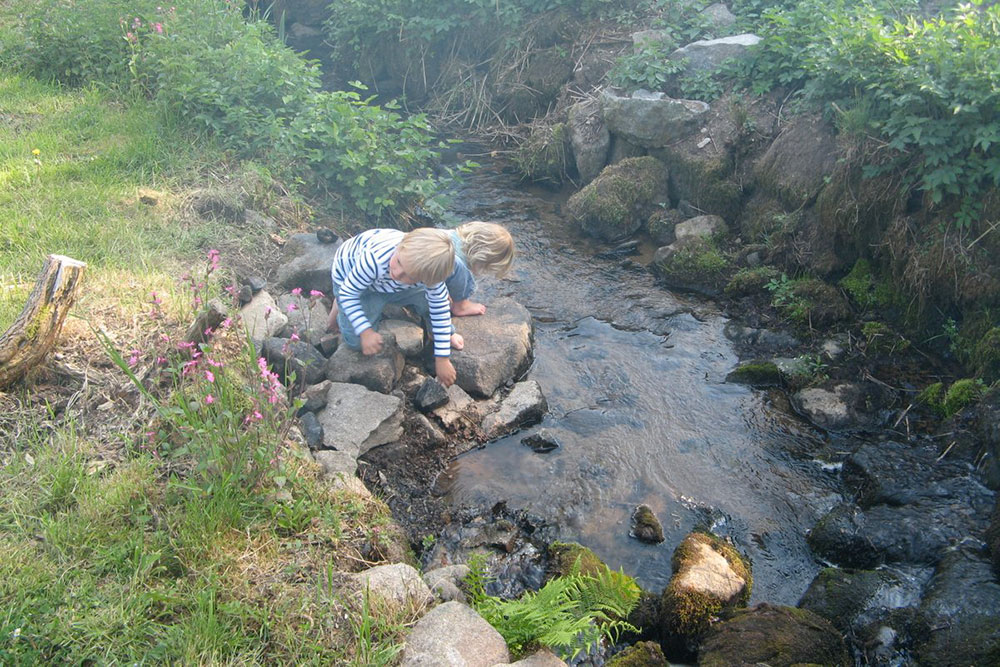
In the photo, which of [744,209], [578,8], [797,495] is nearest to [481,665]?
[797,495]

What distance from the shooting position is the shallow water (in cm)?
447

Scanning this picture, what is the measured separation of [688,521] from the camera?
15.0 ft

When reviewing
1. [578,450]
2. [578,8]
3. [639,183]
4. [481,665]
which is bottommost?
[578,450]

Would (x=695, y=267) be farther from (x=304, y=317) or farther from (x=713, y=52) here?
(x=304, y=317)

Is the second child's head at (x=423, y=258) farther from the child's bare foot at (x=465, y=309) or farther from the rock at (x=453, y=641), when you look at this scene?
the rock at (x=453, y=641)

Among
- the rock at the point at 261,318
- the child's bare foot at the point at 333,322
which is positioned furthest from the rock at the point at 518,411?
the rock at the point at 261,318

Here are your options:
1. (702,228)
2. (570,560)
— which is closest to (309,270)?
(570,560)

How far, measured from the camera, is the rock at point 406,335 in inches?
216

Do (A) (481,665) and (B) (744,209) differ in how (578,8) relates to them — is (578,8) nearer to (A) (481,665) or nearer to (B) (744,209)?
(B) (744,209)

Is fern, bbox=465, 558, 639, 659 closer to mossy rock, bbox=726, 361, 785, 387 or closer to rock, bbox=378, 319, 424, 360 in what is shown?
rock, bbox=378, 319, 424, 360

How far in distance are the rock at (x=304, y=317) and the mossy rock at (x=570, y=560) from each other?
2.42m

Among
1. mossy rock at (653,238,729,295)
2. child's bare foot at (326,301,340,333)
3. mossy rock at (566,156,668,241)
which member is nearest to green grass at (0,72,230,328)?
child's bare foot at (326,301,340,333)

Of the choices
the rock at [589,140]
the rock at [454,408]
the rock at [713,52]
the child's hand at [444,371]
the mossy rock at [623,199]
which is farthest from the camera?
the rock at [589,140]

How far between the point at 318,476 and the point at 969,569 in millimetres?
3546
